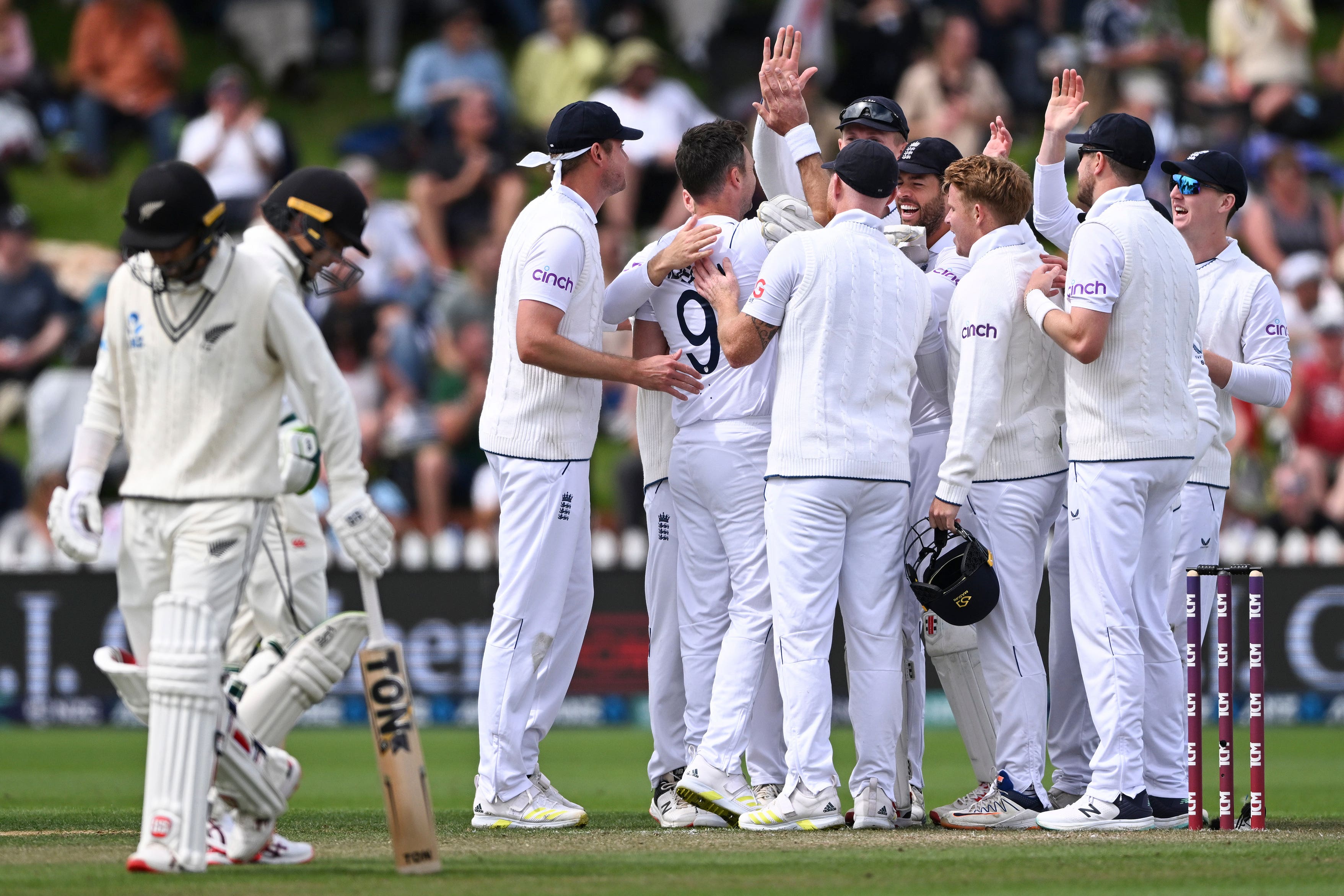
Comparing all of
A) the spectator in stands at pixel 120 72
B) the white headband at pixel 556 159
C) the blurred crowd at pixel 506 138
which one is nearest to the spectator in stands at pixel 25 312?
the blurred crowd at pixel 506 138

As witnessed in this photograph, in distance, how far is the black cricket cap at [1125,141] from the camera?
6.96 m

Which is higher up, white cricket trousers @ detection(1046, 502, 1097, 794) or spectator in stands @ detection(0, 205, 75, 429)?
spectator in stands @ detection(0, 205, 75, 429)

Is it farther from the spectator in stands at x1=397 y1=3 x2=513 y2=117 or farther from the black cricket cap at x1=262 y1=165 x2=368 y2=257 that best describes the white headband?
the spectator in stands at x1=397 y1=3 x2=513 y2=117

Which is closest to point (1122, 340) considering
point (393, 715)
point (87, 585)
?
point (393, 715)

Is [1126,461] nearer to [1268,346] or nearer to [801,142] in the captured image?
[1268,346]

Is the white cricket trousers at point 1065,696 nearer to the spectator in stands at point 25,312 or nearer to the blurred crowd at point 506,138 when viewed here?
the blurred crowd at point 506,138

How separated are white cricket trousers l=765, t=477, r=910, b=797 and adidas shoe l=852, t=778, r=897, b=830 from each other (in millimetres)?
27

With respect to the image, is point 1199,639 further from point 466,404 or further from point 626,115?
point 626,115

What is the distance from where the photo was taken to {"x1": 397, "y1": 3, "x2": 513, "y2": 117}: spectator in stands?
18703 mm

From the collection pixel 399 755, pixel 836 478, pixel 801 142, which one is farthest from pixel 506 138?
pixel 399 755

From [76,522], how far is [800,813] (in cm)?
289

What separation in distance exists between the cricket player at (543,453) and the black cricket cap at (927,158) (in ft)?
4.12

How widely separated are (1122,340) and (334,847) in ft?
11.5

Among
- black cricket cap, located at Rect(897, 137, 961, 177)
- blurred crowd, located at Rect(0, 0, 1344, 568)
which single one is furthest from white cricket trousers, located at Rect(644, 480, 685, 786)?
blurred crowd, located at Rect(0, 0, 1344, 568)
